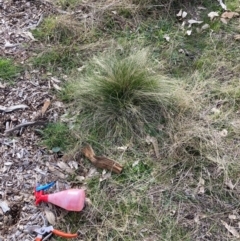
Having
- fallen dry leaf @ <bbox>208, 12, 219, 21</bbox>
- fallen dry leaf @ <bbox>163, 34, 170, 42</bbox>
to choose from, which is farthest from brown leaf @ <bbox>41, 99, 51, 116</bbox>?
fallen dry leaf @ <bbox>208, 12, 219, 21</bbox>

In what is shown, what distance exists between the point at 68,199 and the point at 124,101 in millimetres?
768

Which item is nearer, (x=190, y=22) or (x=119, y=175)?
(x=119, y=175)

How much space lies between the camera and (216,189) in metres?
2.54

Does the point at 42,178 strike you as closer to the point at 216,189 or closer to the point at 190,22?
the point at 216,189

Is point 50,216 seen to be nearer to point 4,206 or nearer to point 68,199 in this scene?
point 68,199

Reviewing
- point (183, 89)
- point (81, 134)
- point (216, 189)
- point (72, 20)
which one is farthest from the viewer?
point (72, 20)

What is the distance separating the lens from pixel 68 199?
7.79 ft

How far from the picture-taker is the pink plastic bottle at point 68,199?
2.37 meters

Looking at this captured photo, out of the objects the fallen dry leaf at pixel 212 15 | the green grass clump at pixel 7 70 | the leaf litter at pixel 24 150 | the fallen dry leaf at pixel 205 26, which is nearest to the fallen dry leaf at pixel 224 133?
the leaf litter at pixel 24 150

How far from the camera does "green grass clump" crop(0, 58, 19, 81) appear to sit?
3.08 metres

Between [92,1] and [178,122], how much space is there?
4.80ft

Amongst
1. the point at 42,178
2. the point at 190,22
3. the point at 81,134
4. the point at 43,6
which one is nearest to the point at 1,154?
the point at 42,178

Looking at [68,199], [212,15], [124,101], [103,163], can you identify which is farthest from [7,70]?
[212,15]

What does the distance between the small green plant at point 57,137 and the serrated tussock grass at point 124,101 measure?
0.33 feet
